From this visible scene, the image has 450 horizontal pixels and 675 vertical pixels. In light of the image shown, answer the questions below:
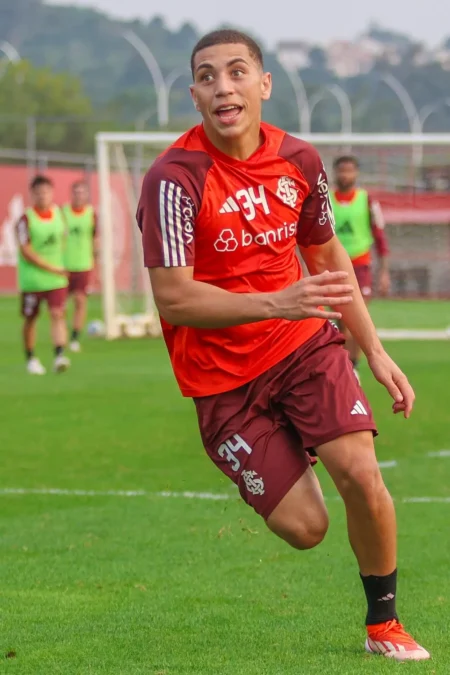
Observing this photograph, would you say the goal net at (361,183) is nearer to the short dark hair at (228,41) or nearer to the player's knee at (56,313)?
the player's knee at (56,313)

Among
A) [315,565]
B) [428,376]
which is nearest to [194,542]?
[315,565]

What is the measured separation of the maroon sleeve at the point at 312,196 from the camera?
5434 mm

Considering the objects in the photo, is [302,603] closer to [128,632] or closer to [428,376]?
[128,632]

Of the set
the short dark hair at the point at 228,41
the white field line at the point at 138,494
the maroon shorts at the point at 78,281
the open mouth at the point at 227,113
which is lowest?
the white field line at the point at 138,494

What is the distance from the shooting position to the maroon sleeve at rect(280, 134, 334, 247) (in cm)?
543

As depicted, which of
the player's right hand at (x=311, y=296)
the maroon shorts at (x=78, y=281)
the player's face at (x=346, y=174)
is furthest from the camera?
the maroon shorts at (x=78, y=281)

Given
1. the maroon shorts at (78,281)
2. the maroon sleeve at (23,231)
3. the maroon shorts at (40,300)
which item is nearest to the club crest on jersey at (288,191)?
the maroon shorts at (40,300)

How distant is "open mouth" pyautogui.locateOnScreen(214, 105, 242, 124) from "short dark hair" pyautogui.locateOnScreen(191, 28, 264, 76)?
253 millimetres

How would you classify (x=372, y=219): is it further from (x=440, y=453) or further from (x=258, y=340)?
(x=258, y=340)

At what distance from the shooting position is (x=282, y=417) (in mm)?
5328

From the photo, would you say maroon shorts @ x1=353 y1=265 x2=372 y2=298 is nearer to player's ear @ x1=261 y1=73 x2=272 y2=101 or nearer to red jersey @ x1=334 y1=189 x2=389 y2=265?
red jersey @ x1=334 y1=189 x2=389 y2=265

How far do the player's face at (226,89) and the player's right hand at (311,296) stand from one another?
83cm

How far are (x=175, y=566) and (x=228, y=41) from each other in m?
2.84

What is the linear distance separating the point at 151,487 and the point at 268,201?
429 cm
